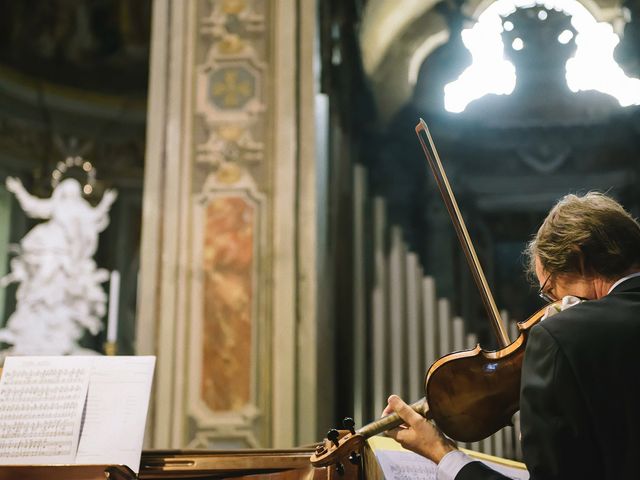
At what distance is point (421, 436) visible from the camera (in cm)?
212

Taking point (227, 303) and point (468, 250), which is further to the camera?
point (227, 303)

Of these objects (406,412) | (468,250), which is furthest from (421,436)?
(468,250)

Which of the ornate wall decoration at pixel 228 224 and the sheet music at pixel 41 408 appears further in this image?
the ornate wall decoration at pixel 228 224

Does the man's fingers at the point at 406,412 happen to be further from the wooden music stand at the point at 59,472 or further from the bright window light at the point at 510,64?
the bright window light at the point at 510,64

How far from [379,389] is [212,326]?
3.18 feet

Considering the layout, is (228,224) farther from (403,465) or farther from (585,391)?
(585,391)

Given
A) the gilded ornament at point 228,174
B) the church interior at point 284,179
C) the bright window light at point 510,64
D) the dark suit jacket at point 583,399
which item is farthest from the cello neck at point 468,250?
the bright window light at point 510,64

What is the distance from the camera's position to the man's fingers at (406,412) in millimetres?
2135

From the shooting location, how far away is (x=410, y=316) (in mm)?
4773

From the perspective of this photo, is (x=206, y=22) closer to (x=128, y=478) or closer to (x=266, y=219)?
(x=266, y=219)

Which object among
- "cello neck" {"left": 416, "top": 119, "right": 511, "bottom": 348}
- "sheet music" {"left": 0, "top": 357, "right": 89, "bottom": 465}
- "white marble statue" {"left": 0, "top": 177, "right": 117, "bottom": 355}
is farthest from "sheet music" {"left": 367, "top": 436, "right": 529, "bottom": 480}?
"white marble statue" {"left": 0, "top": 177, "right": 117, "bottom": 355}

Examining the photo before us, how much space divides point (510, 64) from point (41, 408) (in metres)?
6.04

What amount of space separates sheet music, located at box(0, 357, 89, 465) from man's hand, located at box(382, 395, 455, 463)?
985 mm

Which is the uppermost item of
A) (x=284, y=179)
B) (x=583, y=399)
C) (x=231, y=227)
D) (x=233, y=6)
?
(x=233, y=6)
